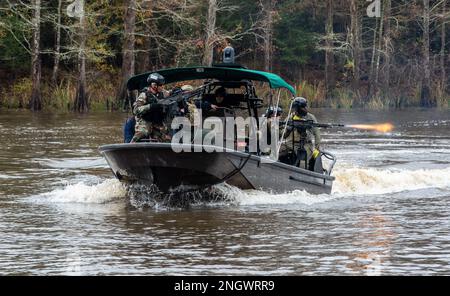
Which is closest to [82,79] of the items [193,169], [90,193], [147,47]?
[147,47]

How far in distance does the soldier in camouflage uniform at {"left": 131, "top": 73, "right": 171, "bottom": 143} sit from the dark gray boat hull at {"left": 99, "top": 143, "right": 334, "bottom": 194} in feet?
1.86

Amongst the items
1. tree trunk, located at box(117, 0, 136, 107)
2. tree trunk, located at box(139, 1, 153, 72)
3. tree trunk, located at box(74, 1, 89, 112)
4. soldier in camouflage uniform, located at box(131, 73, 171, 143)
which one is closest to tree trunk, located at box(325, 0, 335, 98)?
tree trunk, located at box(139, 1, 153, 72)

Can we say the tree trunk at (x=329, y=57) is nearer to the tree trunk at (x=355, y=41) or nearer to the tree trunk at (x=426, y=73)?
the tree trunk at (x=355, y=41)

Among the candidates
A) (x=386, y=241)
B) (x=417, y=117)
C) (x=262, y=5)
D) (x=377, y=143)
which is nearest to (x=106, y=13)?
(x=262, y=5)

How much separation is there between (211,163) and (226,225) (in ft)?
5.77

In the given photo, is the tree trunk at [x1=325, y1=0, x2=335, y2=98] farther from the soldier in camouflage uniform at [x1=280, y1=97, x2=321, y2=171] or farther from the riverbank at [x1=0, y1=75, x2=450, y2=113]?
the soldier in camouflage uniform at [x1=280, y1=97, x2=321, y2=171]

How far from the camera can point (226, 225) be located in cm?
1545

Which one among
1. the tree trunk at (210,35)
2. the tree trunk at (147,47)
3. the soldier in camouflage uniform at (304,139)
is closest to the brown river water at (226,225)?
the soldier in camouflage uniform at (304,139)

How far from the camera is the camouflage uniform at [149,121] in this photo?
1739 cm

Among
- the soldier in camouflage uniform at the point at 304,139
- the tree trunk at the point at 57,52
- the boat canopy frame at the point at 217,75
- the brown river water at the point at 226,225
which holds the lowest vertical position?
the brown river water at the point at 226,225
